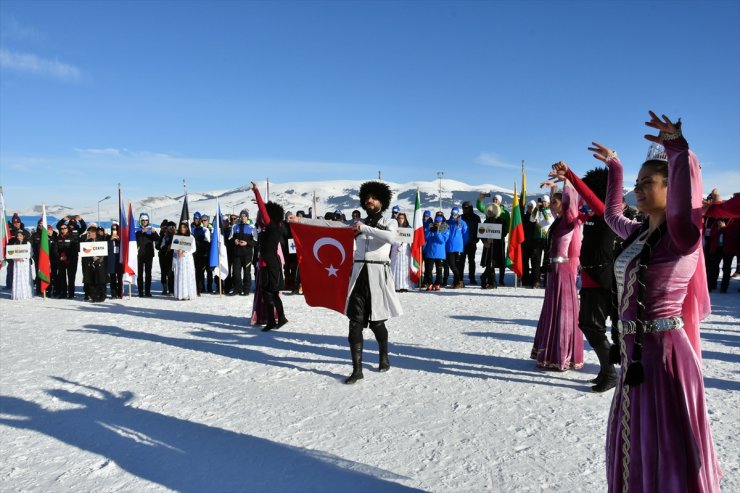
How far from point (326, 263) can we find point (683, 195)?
16.0ft

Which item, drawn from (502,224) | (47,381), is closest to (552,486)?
(47,381)

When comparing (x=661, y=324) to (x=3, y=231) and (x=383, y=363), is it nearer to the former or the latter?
(x=383, y=363)

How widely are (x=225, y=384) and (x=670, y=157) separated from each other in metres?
4.90

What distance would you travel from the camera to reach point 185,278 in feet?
42.9

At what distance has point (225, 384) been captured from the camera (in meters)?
5.73

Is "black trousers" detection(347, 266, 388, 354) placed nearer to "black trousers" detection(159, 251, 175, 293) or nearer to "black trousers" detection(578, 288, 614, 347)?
"black trousers" detection(578, 288, 614, 347)

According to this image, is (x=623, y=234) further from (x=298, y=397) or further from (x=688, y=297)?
(x=298, y=397)

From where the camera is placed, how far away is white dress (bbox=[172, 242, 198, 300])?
42.8 feet

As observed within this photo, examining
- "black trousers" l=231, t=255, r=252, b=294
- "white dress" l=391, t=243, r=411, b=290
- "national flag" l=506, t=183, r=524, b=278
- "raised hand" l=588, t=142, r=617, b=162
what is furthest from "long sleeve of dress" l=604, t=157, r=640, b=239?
"black trousers" l=231, t=255, r=252, b=294

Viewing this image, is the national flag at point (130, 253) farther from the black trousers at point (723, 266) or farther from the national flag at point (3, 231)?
the black trousers at point (723, 266)

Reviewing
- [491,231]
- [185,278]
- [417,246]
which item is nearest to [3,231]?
[185,278]

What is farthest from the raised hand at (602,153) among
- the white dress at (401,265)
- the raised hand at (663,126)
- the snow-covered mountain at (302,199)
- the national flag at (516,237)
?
the snow-covered mountain at (302,199)

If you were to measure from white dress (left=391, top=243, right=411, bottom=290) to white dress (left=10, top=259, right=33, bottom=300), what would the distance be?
969 cm

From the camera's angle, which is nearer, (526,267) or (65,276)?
(65,276)
